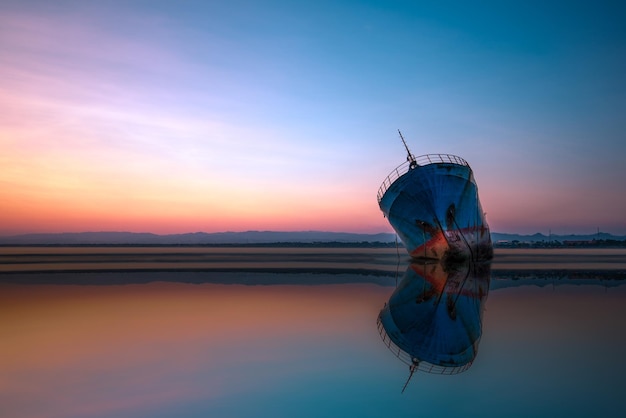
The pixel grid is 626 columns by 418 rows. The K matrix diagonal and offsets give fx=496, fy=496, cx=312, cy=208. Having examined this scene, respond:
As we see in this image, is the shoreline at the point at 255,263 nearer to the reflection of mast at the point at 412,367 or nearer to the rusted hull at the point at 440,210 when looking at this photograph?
the rusted hull at the point at 440,210

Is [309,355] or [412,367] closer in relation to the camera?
[412,367]

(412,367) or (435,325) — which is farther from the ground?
(435,325)

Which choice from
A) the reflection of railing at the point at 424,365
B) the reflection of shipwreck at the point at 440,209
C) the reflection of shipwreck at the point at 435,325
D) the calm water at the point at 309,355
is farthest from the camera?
the reflection of shipwreck at the point at 440,209

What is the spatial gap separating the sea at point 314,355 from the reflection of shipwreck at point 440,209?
13586 mm

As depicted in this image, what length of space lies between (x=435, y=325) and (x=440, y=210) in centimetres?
2012

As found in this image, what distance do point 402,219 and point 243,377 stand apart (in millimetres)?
28116

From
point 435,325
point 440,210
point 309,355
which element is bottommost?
point 309,355

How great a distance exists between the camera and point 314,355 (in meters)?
9.41

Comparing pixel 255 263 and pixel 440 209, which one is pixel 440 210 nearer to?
pixel 440 209

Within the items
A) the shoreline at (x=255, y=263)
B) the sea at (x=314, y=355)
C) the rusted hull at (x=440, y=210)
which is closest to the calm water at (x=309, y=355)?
the sea at (x=314, y=355)

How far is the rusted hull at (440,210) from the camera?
31.8 metres

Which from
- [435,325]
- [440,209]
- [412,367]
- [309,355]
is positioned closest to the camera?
[412,367]

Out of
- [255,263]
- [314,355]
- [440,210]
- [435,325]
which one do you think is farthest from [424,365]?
[255,263]

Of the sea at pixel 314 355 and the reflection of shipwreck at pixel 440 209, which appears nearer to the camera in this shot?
the sea at pixel 314 355
